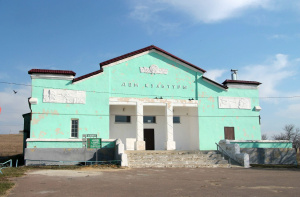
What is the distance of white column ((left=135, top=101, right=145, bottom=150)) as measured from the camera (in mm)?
23703

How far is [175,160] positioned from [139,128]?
4.92m

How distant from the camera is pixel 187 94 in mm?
26016

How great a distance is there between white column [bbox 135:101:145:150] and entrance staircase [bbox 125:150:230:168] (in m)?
2.56

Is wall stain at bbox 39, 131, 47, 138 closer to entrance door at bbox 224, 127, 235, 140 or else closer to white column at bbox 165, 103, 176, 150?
white column at bbox 165, 103, 176, 150

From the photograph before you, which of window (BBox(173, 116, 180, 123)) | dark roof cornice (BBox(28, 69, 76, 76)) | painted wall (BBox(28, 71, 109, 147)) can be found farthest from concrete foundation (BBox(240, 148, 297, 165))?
dark roof cornice (BBox(28, 69, 76, 76))

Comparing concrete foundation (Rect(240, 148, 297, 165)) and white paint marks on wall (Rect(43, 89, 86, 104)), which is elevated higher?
white paint marks on wall (Rect(43, 89, 86, 104))

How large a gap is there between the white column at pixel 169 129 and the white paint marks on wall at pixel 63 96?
6934mm

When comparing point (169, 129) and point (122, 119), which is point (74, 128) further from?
point (169, 129)

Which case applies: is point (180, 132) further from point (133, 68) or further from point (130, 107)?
point (133, 68)

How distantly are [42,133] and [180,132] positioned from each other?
462 inches

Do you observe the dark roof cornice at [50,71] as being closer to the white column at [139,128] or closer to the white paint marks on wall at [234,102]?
the white column at [139,128]

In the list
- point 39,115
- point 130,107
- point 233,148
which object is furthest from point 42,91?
point 233,148

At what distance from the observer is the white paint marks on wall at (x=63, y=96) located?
880 inches

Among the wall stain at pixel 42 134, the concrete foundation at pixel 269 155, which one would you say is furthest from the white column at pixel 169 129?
the wall stain at pixel 42 134
